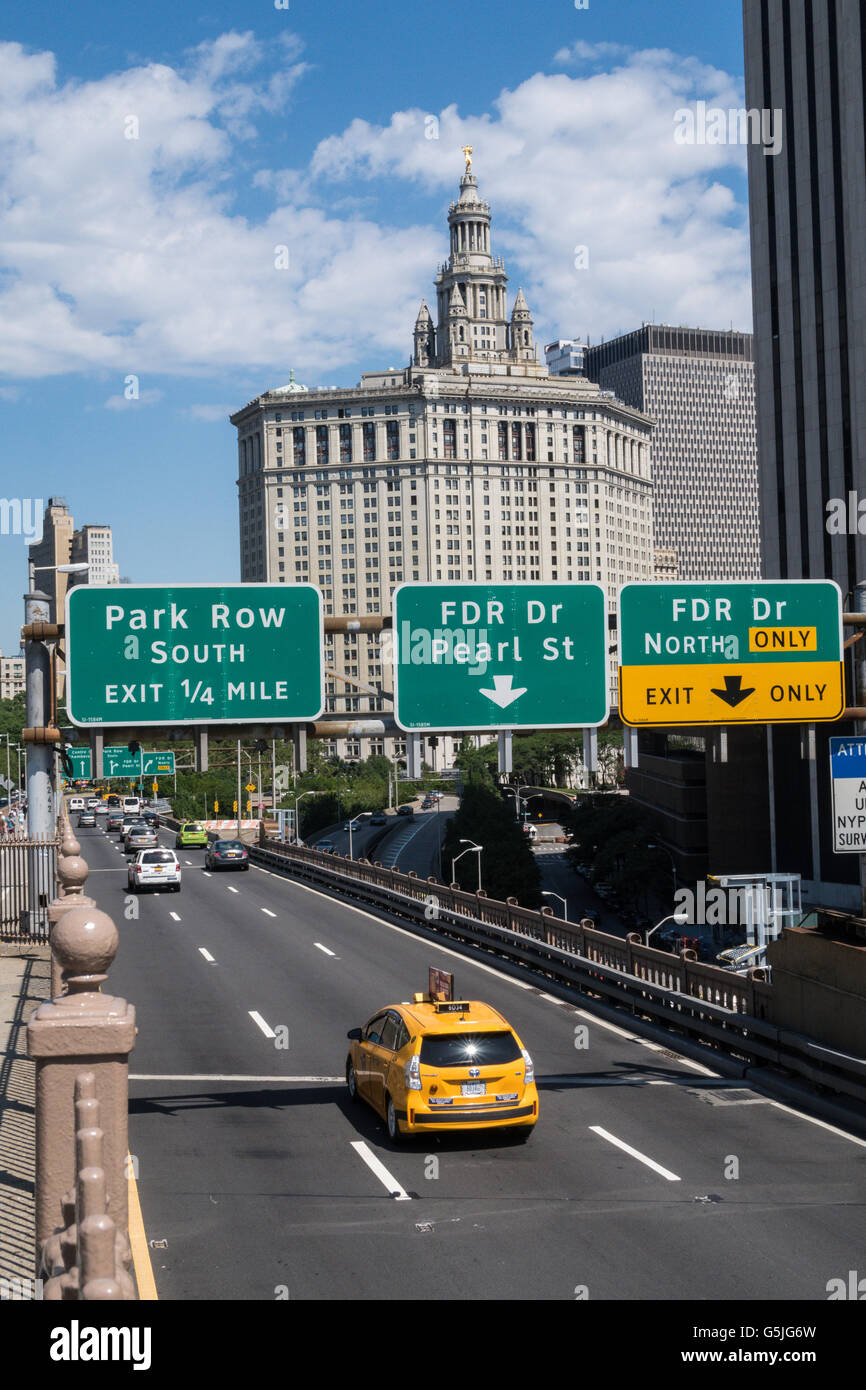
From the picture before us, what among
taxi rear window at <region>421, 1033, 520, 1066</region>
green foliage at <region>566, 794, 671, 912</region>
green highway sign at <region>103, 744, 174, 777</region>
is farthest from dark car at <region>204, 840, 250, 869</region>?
taxi rear window at <region>421, 1033, 520, 1066</region>

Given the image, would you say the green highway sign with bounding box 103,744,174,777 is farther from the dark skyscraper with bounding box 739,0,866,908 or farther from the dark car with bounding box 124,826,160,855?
the dark skyscraper with bounding box 739,0,866,908

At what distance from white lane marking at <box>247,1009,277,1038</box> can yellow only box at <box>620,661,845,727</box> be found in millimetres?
8984

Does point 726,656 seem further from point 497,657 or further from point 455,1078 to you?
point 455,1078

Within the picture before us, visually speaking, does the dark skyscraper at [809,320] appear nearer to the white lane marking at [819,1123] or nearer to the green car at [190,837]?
the green car at [190,837]

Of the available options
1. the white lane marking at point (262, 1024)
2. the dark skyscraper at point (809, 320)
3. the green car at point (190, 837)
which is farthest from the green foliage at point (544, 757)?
the white lane marking at point (262, 1024)

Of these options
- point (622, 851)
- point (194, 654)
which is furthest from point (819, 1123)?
point (622, 851)

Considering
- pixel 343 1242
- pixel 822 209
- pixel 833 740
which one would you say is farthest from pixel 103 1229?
pixel 822 209

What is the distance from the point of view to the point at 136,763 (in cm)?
6075

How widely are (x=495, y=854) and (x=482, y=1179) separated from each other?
83.8m

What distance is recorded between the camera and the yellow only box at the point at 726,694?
17.4m

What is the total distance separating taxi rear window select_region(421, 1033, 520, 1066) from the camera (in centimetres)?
1545

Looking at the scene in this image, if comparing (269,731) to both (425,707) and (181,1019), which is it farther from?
(181,1019)

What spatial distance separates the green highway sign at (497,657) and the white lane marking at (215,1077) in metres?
5.72

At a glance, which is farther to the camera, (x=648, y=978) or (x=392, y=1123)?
(x=648, y=978)
